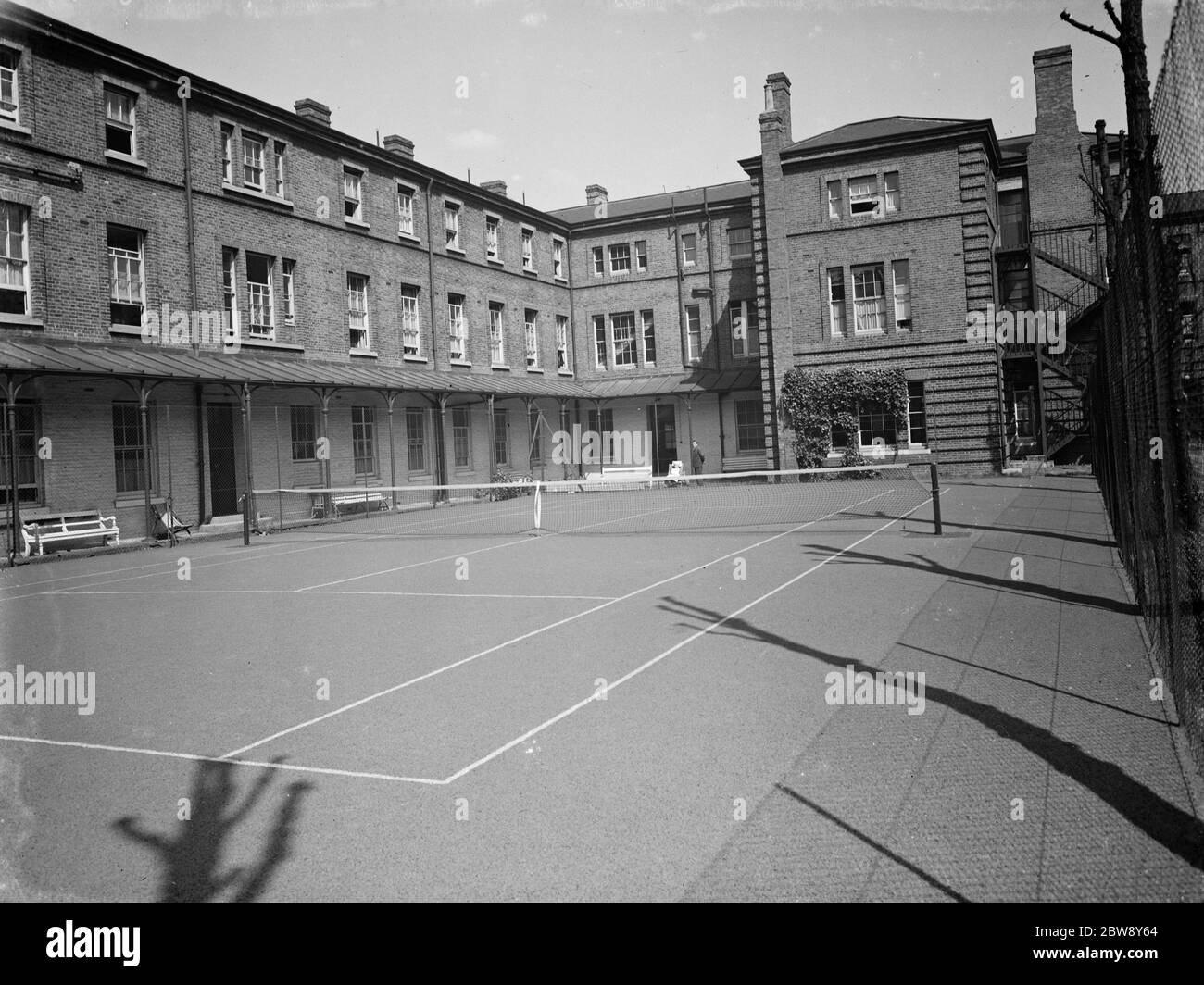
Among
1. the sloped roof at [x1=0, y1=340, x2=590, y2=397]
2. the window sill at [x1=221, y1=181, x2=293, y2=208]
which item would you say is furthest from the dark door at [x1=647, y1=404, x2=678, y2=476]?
the window sill at [x1=221, y1=181, x2=293, y2=208]

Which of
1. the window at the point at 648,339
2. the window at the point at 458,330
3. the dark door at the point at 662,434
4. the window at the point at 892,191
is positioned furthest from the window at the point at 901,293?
the window at the point at 458,330

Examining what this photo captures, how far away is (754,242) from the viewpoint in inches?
1465

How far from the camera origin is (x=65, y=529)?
2134 cm

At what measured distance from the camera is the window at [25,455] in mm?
20781

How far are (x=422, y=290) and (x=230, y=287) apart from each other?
356 inches

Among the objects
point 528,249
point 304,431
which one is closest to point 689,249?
point 528,249

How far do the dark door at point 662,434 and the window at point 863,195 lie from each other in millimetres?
12940

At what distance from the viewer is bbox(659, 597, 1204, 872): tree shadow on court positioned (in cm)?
445

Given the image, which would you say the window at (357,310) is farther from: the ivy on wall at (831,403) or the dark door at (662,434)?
the dark door at (662,434)

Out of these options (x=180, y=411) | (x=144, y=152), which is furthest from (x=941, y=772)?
(x=144, y=152)

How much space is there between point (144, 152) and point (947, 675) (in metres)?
24.7

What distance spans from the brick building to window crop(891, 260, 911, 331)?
75 mm
